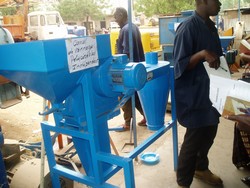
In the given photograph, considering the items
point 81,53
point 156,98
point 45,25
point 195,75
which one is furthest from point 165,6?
point 81,53

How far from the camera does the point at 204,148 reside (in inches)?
91.0

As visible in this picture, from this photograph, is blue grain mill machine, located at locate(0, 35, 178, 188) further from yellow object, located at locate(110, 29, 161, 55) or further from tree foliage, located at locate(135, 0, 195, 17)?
tree foliage, located at locate(135, 0, 195, 17)

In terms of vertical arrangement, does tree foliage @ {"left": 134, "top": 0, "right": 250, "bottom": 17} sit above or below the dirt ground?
above

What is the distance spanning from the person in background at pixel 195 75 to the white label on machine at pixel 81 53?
0.79 meters

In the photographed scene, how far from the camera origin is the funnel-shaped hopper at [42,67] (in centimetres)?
117

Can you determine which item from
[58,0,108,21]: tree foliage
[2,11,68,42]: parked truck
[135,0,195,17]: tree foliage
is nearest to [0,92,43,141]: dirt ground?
[2,11,68,42]: parked truck

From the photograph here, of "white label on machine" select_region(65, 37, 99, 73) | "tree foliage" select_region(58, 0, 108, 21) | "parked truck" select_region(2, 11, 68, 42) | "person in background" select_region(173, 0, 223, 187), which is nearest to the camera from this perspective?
"white label on machine" select_region(65, 37, 99, 73)

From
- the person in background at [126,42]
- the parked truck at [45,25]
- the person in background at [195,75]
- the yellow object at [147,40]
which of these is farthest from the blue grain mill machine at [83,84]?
the parked truck at [45,25]

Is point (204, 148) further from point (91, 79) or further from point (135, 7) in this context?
point (135, 7)

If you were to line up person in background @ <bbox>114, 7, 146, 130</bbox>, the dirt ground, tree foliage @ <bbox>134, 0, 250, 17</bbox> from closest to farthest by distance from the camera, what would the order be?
person in background @ <bbox>114, 7, 146, 130</bbox> → the dirt ground → tree foliage @ <bbox>134, 0, 250, 17</bbox>

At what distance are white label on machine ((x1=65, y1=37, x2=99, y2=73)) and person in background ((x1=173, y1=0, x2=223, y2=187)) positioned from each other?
2.59 feet

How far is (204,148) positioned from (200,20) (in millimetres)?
1125

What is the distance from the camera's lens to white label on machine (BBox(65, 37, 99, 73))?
1.30 meters

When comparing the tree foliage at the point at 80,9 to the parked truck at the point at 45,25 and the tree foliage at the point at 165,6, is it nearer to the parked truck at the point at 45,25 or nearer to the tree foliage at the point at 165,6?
the tree foliage at the point at 165,6
